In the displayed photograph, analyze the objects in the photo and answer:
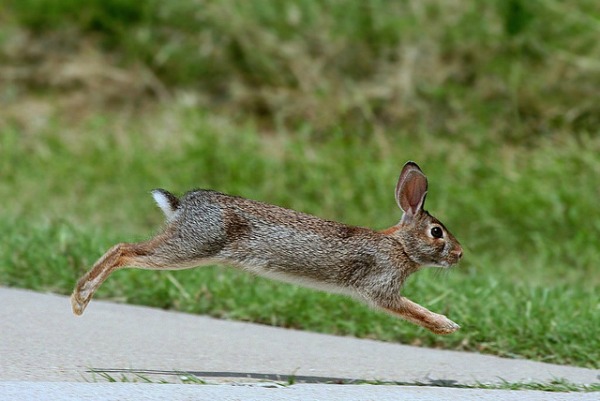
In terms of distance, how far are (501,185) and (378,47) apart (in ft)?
6.71

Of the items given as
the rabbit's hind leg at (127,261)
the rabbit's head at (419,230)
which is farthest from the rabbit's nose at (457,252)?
the rabbit's hind leg at (127,261)

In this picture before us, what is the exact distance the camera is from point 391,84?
932cm

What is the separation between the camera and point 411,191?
466 cm

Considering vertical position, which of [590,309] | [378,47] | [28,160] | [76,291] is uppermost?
[378,47]

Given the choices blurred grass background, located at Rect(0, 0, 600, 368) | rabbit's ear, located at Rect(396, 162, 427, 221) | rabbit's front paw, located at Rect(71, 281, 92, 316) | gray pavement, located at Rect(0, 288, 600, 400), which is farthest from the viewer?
blurred grass background, located at Rect(0, 0, 600, 368)

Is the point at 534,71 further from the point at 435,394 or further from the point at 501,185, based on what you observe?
the point at 435,394

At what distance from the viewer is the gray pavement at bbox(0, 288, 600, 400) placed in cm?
370

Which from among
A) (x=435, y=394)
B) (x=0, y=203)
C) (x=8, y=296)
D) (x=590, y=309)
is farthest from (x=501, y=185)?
(x=435, y=394)

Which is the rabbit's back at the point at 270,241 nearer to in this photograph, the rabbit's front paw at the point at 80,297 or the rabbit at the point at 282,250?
the rabbit at the point at 282,250

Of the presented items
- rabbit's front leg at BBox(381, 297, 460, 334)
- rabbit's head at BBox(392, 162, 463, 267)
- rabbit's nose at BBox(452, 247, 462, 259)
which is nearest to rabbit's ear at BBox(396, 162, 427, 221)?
rabbit's head at BBox(392, 162, 463, 267)

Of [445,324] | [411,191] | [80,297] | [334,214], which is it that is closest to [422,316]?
[445,324]

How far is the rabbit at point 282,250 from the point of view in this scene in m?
4.33

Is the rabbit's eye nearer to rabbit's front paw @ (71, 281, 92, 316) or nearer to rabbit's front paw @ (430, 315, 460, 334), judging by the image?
rabbit's front paw @ (430, 315, 460, 334)

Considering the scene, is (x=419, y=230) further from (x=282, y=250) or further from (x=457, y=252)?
(x=282, y=250)
